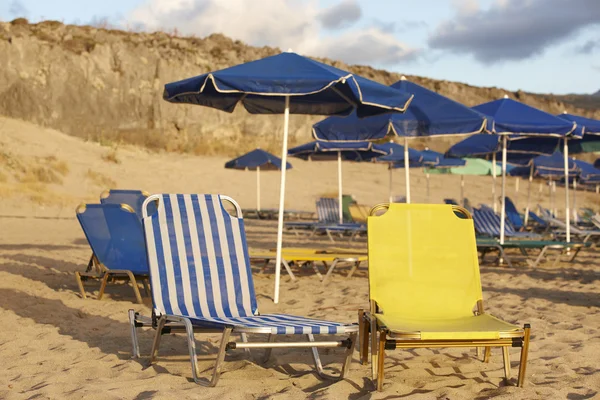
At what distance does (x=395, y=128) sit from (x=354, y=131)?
2.80 feet

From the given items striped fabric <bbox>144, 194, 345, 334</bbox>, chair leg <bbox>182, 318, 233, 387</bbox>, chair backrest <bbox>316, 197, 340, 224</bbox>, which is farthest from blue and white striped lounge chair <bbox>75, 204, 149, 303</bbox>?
chair backrest <bbox>316, 197, 340, 224</bbox>

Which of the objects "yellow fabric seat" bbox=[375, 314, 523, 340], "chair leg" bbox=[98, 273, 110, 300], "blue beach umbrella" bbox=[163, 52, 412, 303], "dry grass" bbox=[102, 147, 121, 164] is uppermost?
"blue beach umbrella" bbox=[163, 52, 412, 303]

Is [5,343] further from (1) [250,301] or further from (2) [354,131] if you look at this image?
(2) [354,131]

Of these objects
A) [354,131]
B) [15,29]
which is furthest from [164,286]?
[15,29]

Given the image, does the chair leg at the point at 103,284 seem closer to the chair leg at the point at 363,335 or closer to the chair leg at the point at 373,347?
the chair leg at the point at 363,335

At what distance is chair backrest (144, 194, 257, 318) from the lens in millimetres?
4129

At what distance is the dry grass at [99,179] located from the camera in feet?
70.4

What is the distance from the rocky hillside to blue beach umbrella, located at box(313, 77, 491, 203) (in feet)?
68.3

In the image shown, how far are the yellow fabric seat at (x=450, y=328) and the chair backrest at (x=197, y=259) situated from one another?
0.94 meters

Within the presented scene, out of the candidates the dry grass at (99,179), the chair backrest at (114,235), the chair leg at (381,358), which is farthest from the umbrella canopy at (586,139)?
the dry grass at (99,179)

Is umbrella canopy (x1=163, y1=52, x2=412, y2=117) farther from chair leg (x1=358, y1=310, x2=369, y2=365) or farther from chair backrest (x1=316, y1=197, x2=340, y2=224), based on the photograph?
chair backrest (x1=316, y1=197, x2=340, y2=224)

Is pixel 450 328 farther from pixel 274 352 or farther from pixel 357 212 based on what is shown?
pixel 357 212

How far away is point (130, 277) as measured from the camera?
19.8 feet

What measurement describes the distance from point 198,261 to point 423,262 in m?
1.26
